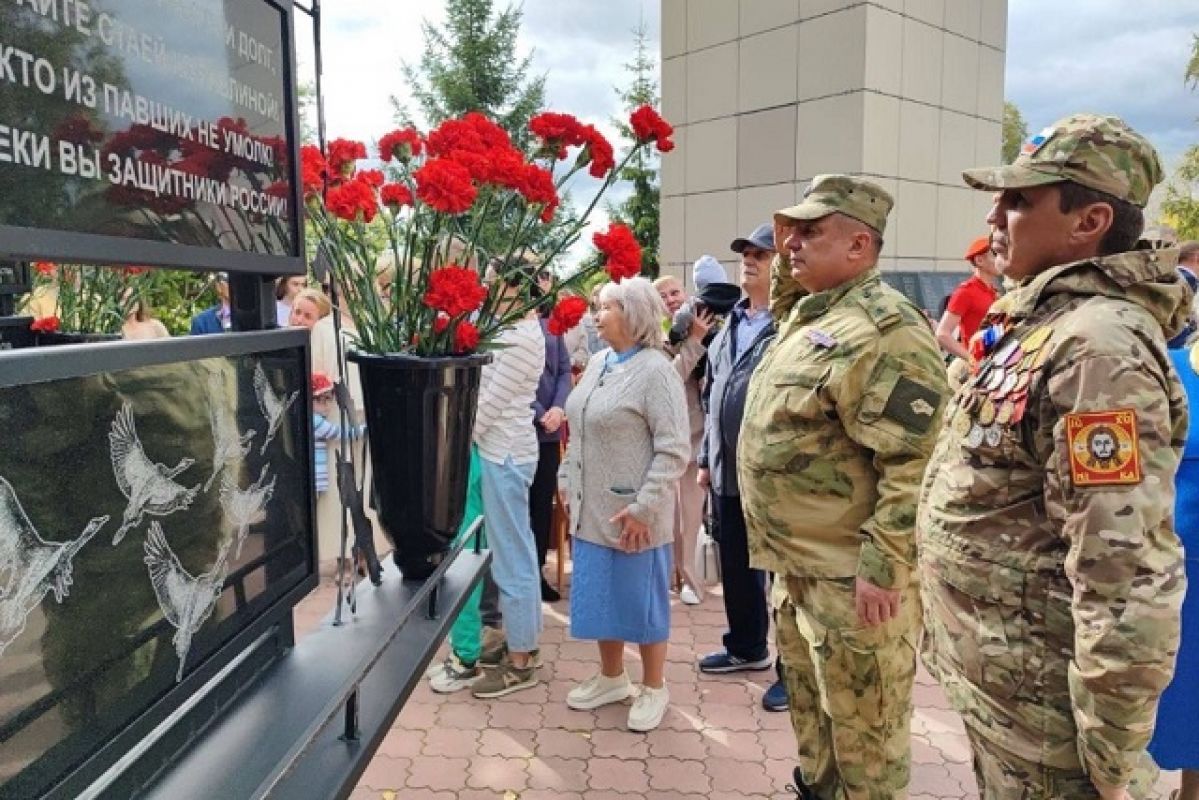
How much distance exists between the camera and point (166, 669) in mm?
1231

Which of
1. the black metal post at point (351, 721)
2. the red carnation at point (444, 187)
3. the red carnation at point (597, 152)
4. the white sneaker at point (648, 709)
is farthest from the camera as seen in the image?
the white sneaker at point (648, 709)

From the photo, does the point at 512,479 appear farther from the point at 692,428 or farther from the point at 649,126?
the point at 649,126

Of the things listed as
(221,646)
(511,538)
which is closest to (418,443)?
(221,646)

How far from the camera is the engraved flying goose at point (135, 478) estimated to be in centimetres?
111

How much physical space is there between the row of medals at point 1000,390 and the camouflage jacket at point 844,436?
1.39 feet

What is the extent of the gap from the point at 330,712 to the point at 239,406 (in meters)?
0.52

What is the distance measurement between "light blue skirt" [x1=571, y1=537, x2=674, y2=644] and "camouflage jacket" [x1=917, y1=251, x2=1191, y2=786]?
1.53m

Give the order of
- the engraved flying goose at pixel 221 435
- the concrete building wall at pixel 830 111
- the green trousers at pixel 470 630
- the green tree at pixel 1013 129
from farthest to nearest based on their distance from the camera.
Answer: the green tree at pixel 1013 129 < the concrete building wall at pixel 830 111 < the green trousers at pixel 470 630 < the engraved flying goose at pixel 221 435

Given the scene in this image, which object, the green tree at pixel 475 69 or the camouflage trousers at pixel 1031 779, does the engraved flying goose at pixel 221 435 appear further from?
the green tree at pixel 475 69

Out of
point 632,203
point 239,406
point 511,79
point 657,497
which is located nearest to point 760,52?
point 657,497

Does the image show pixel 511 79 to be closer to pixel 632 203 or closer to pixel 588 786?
pixel 632 203

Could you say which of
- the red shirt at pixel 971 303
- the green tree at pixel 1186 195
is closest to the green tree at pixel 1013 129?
the green tree at pixel 1186 195

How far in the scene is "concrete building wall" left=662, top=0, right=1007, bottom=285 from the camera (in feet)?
33.8

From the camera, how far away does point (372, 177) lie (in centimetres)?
185
